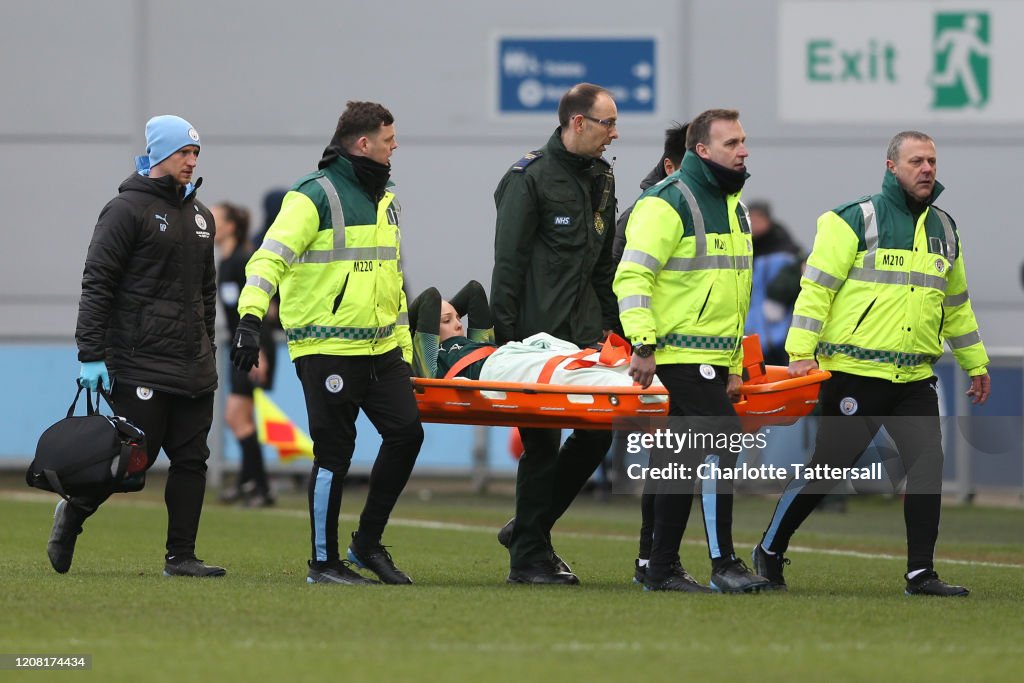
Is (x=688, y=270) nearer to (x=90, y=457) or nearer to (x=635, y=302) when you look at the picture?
(x=635, y=302)

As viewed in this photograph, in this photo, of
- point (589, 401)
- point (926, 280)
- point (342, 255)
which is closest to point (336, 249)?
point (342, 255)

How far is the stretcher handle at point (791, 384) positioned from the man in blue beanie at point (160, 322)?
2512 millimetres

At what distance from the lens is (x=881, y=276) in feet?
28.0

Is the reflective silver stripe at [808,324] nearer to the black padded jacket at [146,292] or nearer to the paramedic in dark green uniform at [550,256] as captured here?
the paramedic in dark green uniform at [550,256]

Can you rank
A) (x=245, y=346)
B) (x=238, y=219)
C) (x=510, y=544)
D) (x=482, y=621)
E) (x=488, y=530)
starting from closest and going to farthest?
(x=482, y=621), (x=245, y=346), (x=510, y=544), (x=488, y=530), (x=238, y=219)

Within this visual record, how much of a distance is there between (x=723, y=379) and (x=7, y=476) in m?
9.67

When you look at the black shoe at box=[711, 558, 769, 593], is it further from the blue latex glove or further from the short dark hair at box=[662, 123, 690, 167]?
the blue latex glove

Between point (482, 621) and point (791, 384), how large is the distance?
6.76 feet

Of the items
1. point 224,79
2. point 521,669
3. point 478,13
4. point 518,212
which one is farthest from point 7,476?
point 521,669

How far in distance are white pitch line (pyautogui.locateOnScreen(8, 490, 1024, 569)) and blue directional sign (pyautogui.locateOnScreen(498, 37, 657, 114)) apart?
224 inches

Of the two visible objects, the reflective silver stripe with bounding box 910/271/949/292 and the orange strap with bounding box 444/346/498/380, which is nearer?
the reflective silver stripe with bounding box 910/271/949/292

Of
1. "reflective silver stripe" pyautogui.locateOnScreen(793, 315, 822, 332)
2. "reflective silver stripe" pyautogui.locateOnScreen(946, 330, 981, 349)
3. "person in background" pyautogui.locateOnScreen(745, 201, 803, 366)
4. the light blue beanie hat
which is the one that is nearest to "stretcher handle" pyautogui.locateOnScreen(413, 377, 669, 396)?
"reflective silver stripe" pyautogui.locateOnScreen(793, 315, 822, 332)

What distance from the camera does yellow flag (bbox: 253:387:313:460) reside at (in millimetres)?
15555

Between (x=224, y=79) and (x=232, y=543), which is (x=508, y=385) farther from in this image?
(x=224, y=79)
